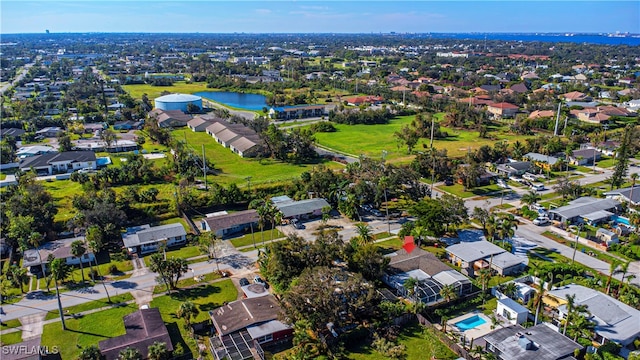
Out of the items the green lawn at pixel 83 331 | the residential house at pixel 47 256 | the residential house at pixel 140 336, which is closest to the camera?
the residential house at pixel 140 336

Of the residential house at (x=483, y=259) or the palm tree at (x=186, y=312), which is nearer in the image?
the palm tree at (x=186, y=312)

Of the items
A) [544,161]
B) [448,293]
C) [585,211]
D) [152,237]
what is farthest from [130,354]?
[544,161]

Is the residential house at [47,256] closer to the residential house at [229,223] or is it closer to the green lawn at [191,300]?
the green lawn at [191,300]

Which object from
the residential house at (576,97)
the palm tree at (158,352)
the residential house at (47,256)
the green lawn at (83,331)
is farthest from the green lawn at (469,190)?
the residential house at (576,97)

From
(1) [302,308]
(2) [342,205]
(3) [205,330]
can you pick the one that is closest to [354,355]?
(1) [302,308]

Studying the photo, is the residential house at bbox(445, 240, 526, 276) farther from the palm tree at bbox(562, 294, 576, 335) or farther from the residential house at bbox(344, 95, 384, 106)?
the residential house at bbox(344, 95, 384, 106)

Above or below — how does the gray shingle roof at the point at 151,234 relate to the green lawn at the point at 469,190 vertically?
above

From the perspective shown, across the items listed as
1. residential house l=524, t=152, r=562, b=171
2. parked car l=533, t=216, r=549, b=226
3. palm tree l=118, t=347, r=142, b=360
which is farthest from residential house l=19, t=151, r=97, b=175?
residential house l=524, t=152, r=562, b=171
